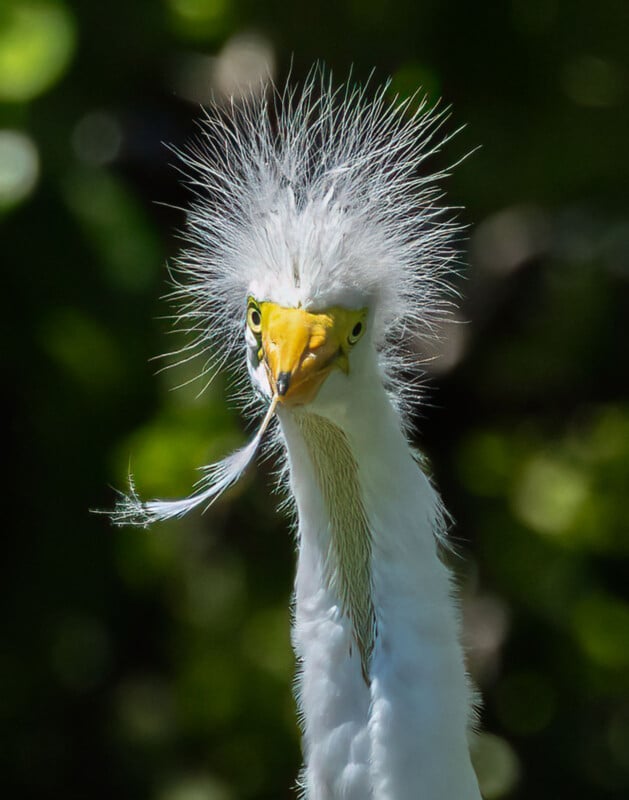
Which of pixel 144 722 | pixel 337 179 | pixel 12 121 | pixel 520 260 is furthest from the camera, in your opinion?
pixel 144 722

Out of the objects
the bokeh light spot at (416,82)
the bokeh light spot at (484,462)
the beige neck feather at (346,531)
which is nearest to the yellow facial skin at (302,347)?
the beige neck feather at (346,531)

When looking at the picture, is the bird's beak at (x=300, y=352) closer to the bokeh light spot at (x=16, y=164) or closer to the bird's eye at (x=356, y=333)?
the bird's eye at (x=356, y=333)

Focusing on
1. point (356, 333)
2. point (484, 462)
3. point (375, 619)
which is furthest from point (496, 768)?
point (356, 333)

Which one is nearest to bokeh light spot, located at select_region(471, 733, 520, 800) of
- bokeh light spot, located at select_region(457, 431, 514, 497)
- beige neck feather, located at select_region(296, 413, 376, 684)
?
bokeh light spot, located at select_region(457, 431, 514, 497)

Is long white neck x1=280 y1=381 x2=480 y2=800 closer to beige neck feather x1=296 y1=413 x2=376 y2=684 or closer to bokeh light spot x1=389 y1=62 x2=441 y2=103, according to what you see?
beige neck feather x1=296 y1=413 x2=376 y2=684

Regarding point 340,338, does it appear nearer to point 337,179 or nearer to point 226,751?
point 337,179

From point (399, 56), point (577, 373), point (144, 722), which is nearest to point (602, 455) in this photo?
point (577, 373)
